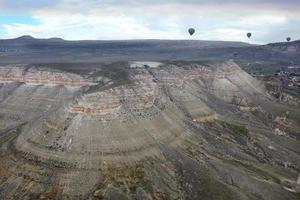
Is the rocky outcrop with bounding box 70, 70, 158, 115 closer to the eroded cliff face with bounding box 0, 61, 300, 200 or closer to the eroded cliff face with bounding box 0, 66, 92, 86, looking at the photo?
the eroded cliff face with bounding box 0, 61, 300, 200

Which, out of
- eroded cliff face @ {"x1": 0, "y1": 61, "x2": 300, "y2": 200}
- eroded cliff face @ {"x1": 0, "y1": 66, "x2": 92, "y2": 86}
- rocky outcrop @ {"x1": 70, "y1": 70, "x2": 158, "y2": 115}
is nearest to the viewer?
eroded cliff face @ {"x1": 0, "y1": 61, "x2": 300, "y2": 200}

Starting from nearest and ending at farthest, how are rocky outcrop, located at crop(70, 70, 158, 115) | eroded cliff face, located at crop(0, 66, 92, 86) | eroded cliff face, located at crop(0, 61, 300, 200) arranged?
eroded cliff face, located at crop(0, 61, 300, 200)
rocky outcrop, located at crop(70, 70, 158, 115)
eroded cliff face, located at crop(0, 66, 92, 86)

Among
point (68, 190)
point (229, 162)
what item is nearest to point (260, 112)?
point (229, 162)

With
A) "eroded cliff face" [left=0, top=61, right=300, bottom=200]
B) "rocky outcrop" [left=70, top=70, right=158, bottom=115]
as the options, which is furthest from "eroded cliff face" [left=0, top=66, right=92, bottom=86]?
"rocky outcrop" [left=70, top=70, right=158, bottom=115]

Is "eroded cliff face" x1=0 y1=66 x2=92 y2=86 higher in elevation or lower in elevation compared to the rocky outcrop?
lower

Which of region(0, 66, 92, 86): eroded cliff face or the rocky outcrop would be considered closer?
the rocky outcrop

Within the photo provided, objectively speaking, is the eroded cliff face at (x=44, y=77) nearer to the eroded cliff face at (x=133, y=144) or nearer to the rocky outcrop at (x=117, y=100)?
the eroded cliff face at (x=133, y=144)

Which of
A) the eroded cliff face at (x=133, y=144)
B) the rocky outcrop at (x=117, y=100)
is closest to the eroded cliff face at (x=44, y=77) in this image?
the eroded cliff face at (x=133, y=144)

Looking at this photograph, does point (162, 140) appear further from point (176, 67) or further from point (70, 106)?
point (176, 67)
